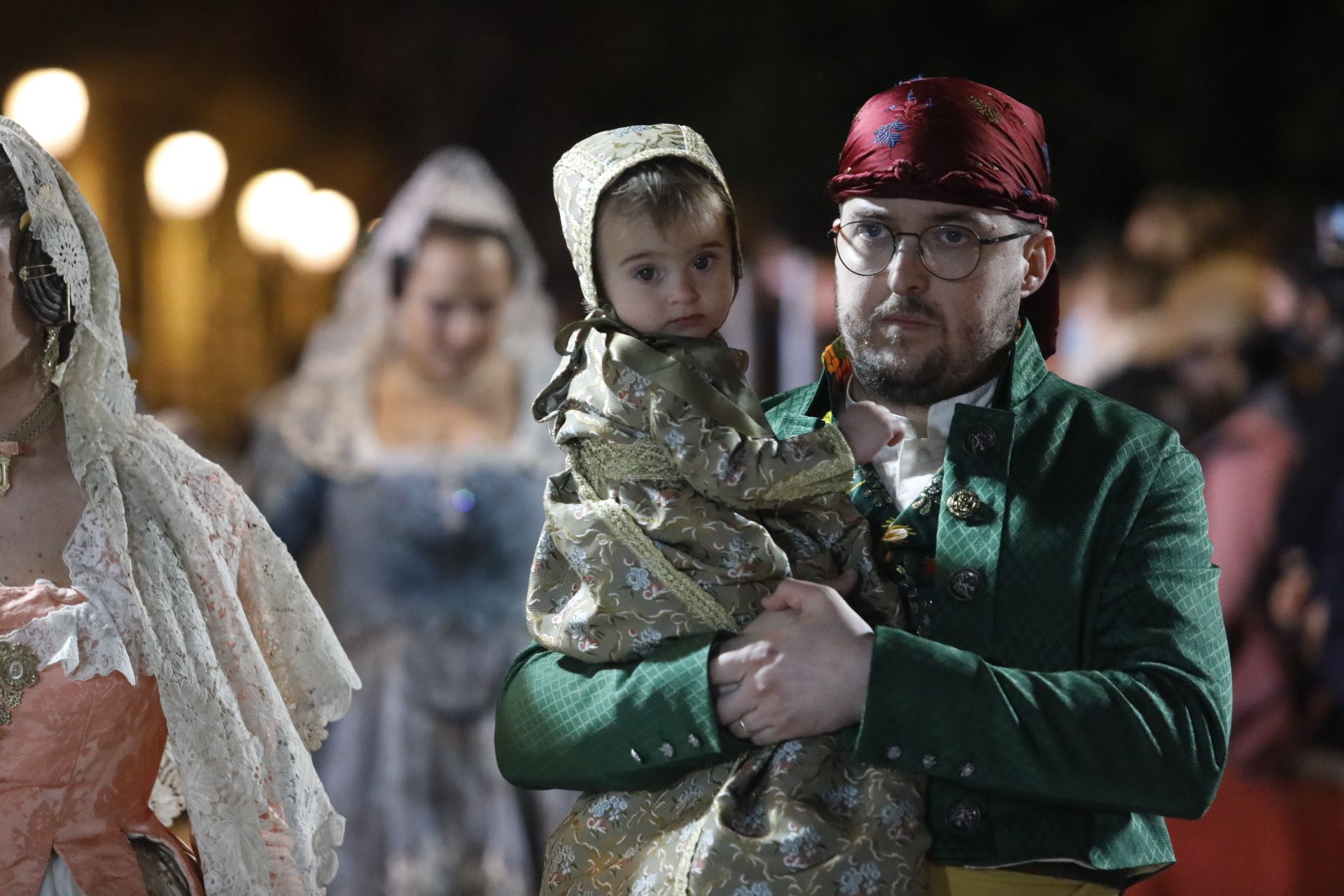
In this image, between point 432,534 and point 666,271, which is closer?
point 666,271

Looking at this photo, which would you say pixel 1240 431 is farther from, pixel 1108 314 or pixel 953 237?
pixel 953 237

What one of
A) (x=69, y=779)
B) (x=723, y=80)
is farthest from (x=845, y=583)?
(x=723, y=80)

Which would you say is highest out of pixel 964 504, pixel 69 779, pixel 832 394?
pixel 832 394

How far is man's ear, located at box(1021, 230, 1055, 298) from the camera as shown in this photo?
272cm

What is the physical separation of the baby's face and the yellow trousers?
861 millimetres

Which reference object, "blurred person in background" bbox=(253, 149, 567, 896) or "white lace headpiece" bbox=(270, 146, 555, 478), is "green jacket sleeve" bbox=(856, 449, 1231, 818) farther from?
"white lace headpiece" bbox=(270, 146, 555, 478)

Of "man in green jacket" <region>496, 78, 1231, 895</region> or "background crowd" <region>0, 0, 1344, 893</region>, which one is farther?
"background crowd" <region>0, 0, 1344, 893</region>

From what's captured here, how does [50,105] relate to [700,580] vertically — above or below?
above

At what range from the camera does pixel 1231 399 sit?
7.65 meters

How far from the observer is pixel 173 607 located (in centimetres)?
254

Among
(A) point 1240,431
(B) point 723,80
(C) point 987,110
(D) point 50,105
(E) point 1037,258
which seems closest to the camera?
(C) point 987,110

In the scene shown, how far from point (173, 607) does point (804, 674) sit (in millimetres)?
920

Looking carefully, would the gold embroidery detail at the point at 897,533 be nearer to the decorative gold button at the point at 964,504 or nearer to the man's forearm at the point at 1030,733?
the decorative gold button at the point at 964,504

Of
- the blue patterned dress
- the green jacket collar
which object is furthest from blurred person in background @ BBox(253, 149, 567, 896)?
the green jacket collar
